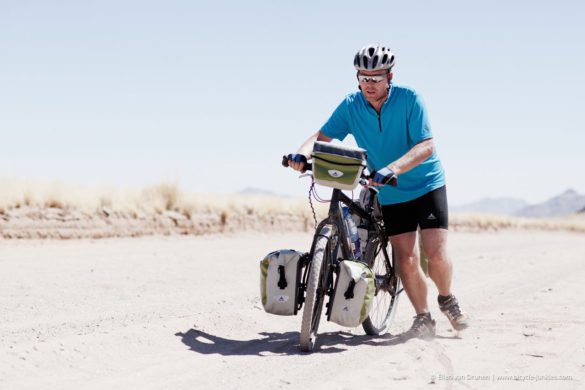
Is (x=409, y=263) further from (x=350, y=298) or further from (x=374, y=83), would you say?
(x=374, y=83)

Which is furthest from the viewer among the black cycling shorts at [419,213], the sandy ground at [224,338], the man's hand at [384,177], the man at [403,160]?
the black cycling shorts at [419,213]

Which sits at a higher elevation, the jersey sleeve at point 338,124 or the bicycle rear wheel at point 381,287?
the jersey sleeve at point 338,124

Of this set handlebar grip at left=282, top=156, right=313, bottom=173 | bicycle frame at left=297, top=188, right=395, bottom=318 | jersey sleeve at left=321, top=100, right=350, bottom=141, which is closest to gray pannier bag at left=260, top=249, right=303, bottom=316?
bicycle frame at left=297, top=188, right=395, bottom=318

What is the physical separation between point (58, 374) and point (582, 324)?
15.6 feet

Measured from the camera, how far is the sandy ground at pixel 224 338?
15.3 feet

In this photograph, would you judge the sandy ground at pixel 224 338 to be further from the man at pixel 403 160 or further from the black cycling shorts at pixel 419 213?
the black cycling shorts at pixel 419 213

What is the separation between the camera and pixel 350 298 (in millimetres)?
5418

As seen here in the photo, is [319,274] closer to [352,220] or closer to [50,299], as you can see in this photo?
[352,220]

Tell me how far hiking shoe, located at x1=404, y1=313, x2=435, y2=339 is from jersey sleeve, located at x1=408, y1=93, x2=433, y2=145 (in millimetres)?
1546

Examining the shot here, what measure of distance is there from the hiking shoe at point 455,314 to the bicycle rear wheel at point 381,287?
1.75 ft

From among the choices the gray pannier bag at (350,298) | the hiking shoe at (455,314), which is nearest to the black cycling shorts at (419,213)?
the hiking shoe at (455,314)

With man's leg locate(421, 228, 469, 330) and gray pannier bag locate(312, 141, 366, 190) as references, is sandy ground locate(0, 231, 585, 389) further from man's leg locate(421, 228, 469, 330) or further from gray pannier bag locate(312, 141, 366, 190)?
gray pannier bag locate(312, 141, 366, 190)

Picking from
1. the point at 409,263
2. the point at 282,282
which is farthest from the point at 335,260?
the point at 409,263

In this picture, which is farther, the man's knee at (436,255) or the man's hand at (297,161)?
the man's knee at (436,255)
